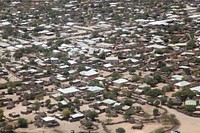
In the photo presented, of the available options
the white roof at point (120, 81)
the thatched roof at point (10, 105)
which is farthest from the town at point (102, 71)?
the thatched roof at point (10, 105)

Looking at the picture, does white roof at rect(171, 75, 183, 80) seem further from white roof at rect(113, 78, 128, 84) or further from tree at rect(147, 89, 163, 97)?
white roof at rect(113, 78, 128, 84)

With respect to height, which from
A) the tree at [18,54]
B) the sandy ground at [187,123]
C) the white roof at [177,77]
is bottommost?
the sandy ground at [187,123]

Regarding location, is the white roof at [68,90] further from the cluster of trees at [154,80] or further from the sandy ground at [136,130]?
the sandy ground at [136,130]

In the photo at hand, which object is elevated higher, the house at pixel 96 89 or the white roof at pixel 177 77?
the house at pixel 96 89

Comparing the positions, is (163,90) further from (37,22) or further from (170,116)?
(37,22)

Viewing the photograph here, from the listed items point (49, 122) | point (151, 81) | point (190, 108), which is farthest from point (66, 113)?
point (151, 81)

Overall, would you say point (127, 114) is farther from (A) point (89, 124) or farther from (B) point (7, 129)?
(B) point (7, 129)

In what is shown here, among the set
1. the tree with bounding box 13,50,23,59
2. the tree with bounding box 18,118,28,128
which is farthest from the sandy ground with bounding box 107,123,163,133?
the tree with bounding box 13,50,23,59
